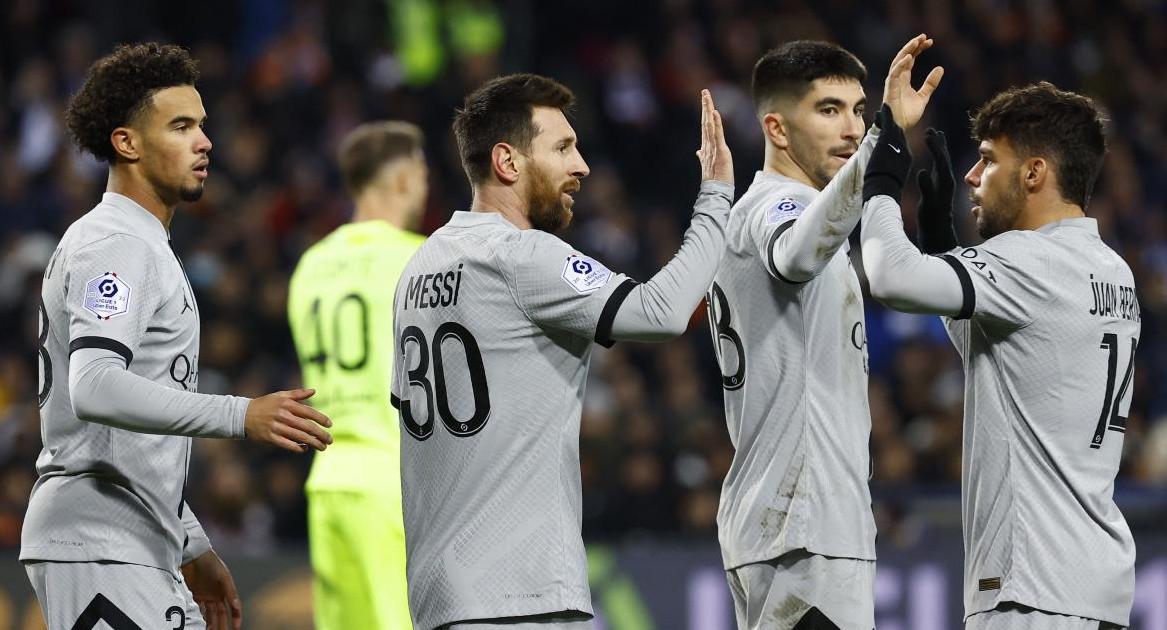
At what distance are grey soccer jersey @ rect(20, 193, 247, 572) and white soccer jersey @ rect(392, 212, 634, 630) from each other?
0.60 metres

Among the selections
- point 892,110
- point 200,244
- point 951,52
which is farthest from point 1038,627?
point 951,52

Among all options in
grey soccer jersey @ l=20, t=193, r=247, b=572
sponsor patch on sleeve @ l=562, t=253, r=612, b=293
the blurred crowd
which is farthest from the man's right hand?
the blurred crowd

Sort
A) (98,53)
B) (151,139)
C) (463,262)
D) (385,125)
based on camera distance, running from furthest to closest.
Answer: (98,53)
(385,125)
(151,139)
(463,262)

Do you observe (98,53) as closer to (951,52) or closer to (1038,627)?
(951,52)

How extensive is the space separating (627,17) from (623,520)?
7068 mm

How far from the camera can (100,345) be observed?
4.30 m

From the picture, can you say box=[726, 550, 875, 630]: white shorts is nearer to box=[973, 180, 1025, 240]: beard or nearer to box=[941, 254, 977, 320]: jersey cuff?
box=[941, 254, 977, 320]: jersey cuff

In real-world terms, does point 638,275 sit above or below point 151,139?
above

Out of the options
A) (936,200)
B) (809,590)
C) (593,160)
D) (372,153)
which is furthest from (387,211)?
(593,160)

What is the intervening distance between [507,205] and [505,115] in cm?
27

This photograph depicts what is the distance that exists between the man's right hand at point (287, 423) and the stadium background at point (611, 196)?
4709 mm

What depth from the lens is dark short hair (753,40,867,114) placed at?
17.3ft

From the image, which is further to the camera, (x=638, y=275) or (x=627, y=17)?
(x=627, y=17)

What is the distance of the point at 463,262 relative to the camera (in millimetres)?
4492
